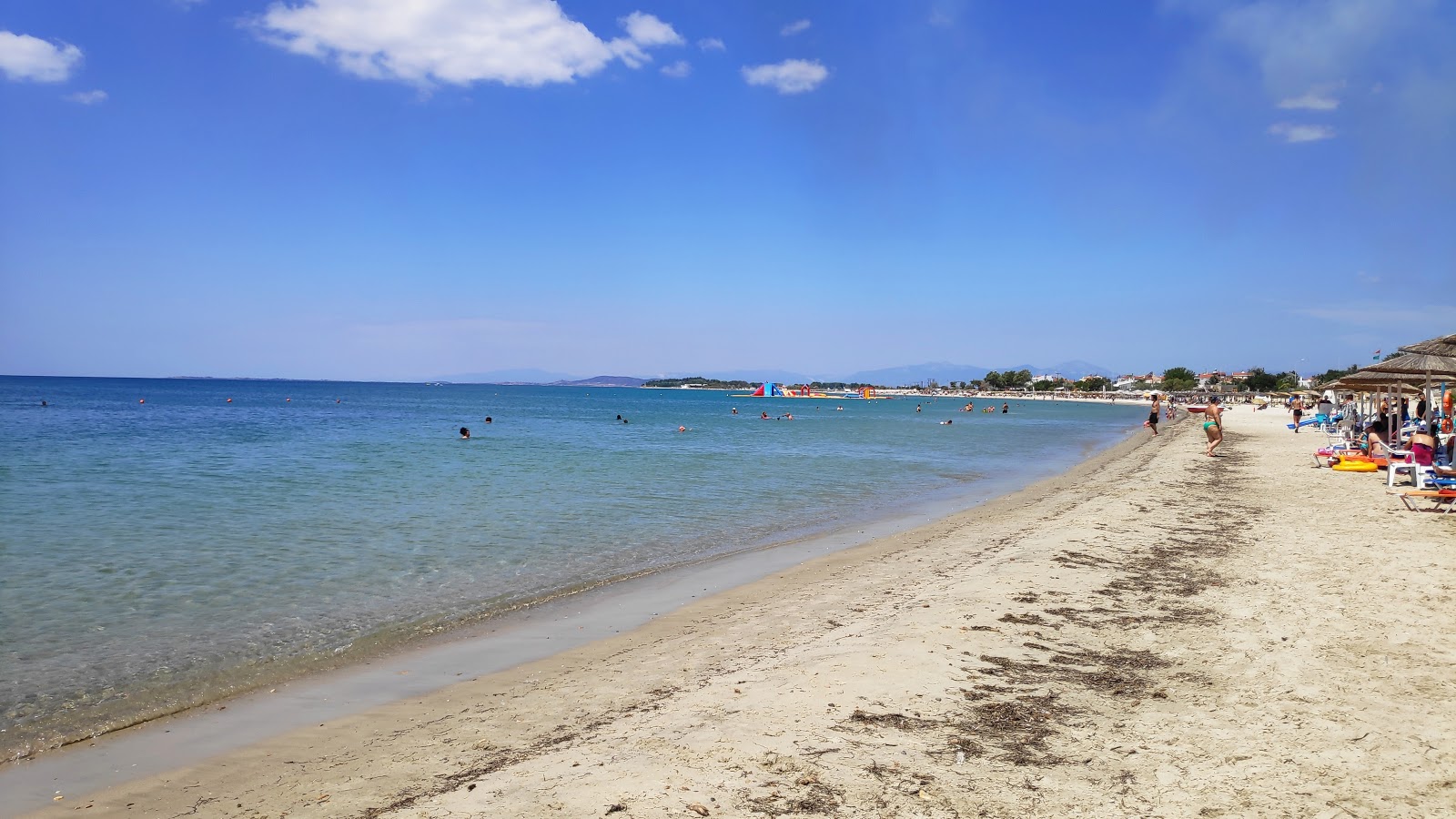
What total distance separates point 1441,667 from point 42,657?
10.7m

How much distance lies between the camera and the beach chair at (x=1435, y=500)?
1140 cm

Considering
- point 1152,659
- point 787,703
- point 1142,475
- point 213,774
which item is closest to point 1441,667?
point 1152,659

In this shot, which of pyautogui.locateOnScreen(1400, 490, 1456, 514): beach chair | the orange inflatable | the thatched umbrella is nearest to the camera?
pyautogui.locateOnScreen(1400, 490, 1456, 514): beach chair

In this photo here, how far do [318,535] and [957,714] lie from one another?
444 inches

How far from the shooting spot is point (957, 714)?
4.71m

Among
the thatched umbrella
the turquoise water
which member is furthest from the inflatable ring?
the turquoise water

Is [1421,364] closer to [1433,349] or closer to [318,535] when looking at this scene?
[1433,349]

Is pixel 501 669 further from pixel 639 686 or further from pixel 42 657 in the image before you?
pixel 42 657

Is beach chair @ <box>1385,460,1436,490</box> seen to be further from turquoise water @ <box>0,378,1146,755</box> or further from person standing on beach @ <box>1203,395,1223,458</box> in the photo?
person standing on beach @ <box>1203,395,1223,458</box>

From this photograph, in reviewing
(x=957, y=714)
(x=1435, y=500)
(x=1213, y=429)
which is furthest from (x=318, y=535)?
(x=1213, y=429)

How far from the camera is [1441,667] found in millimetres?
5285

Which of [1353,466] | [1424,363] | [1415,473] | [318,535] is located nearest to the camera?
[318,535]

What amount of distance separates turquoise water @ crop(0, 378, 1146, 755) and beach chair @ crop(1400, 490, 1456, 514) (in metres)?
7.60

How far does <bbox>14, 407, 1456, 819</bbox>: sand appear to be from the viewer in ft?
12.4
